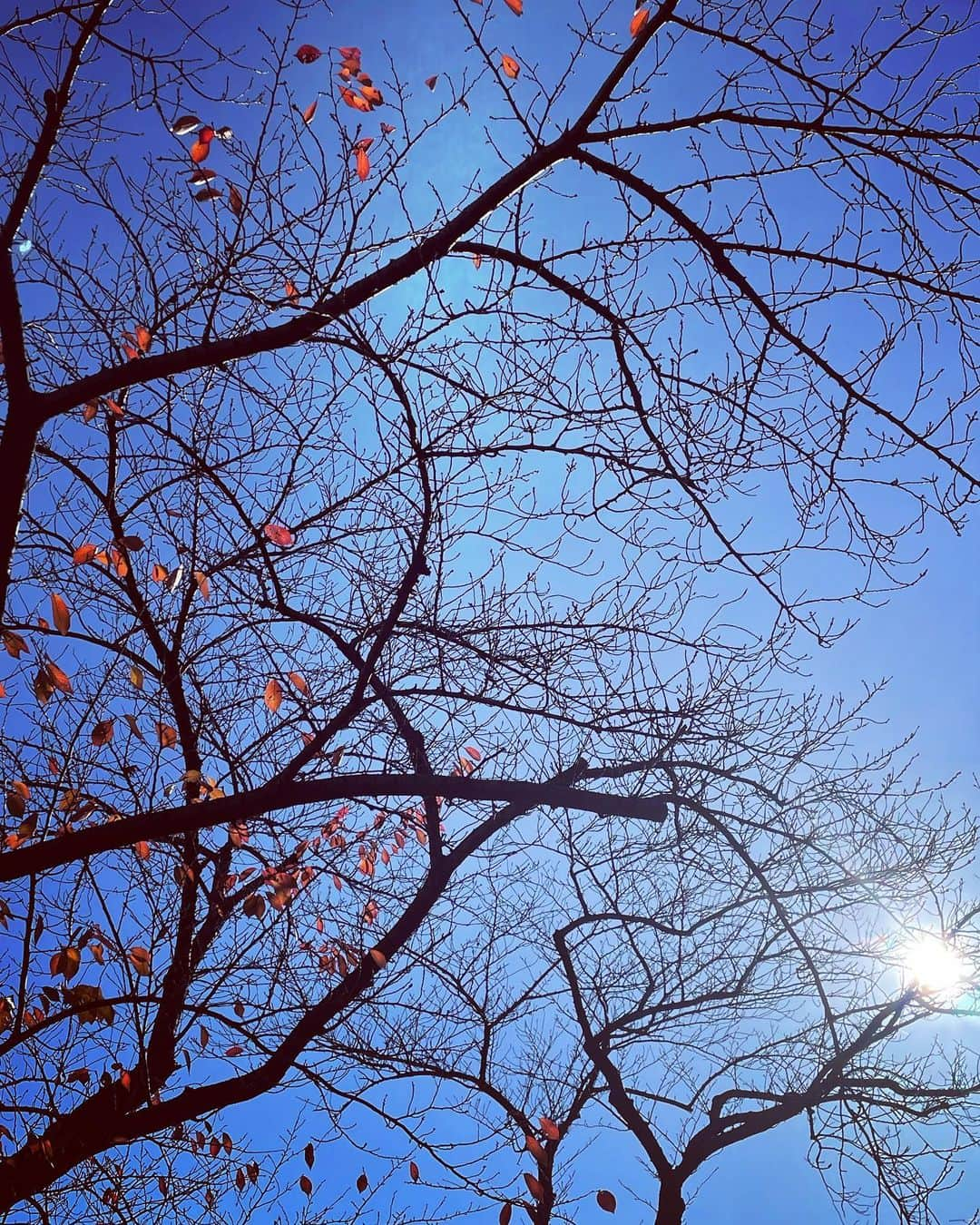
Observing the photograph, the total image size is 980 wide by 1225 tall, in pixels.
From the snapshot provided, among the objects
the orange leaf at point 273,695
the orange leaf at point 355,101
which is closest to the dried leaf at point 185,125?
the orange leaf at point 355,101

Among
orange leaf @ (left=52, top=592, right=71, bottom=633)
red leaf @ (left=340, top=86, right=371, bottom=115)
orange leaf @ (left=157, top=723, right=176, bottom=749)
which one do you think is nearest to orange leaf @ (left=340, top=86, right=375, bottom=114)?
red leaf @ (left=340, top=86, right=371, bottom=115)

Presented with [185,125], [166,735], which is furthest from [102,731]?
[185,125]

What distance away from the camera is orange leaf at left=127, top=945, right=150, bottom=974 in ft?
15.0

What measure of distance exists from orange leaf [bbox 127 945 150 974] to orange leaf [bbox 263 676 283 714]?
1350 millimetres

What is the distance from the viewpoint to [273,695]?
484 centimetres

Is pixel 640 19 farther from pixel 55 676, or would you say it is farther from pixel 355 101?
pixel 55 676

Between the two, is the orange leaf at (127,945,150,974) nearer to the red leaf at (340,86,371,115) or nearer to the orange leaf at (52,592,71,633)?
the orange leaf at (52,592,71,633)

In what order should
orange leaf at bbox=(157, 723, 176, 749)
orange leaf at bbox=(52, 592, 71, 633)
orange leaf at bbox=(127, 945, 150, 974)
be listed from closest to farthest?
orange leaf at bbox=(52, 592, 71, 633)
orange leaf at bbox=(127, 945, 150, 974)
orange leaf at bbox=(157, 723, 176, 749)

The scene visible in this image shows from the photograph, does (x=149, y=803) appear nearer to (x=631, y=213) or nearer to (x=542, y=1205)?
(x=631, y=213)

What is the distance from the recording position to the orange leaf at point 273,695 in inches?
189

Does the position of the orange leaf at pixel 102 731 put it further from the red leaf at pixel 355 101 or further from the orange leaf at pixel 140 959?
the red leaf at pixel 355 101

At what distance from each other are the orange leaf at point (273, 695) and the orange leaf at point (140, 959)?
4.43 feet

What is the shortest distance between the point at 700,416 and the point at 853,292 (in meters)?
0.72

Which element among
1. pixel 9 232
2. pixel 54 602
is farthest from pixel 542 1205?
pixel 9 232
